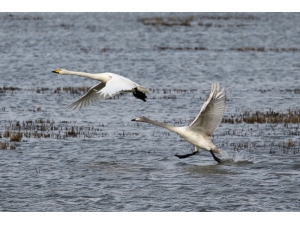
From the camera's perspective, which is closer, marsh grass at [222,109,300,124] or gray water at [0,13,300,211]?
gray water at [0,13,300,211]

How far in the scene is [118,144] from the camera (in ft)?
50.4

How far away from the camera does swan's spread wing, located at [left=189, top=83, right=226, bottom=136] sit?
40.1 feet

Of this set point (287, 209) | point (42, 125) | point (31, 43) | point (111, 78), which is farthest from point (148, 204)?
point (31, 43)

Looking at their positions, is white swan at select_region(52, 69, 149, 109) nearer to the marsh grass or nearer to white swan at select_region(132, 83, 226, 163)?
white swan at select_region(132, 83, 226, 163)

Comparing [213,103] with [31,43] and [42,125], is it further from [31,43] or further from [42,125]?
[31,43]

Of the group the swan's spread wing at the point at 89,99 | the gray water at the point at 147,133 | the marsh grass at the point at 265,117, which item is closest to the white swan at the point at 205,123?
the gray water at the point at 147,133

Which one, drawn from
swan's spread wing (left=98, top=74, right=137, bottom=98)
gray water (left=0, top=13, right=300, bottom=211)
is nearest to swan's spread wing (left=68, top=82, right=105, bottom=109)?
gray water (left=0, top=13, right=300, bottom=211)

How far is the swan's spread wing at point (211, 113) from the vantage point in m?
12.2

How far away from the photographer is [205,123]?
504 inches

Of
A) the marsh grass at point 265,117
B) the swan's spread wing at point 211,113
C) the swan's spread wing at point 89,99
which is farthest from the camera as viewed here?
the marsh grass at point 265,117

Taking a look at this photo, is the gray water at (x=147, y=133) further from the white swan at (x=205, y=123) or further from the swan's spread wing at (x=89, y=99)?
the swan's spread wing at (x=89, y=99)

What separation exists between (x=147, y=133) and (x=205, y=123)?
4037mm

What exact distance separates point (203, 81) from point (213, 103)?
1412 cm

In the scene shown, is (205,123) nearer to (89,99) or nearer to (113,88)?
(113,88)
